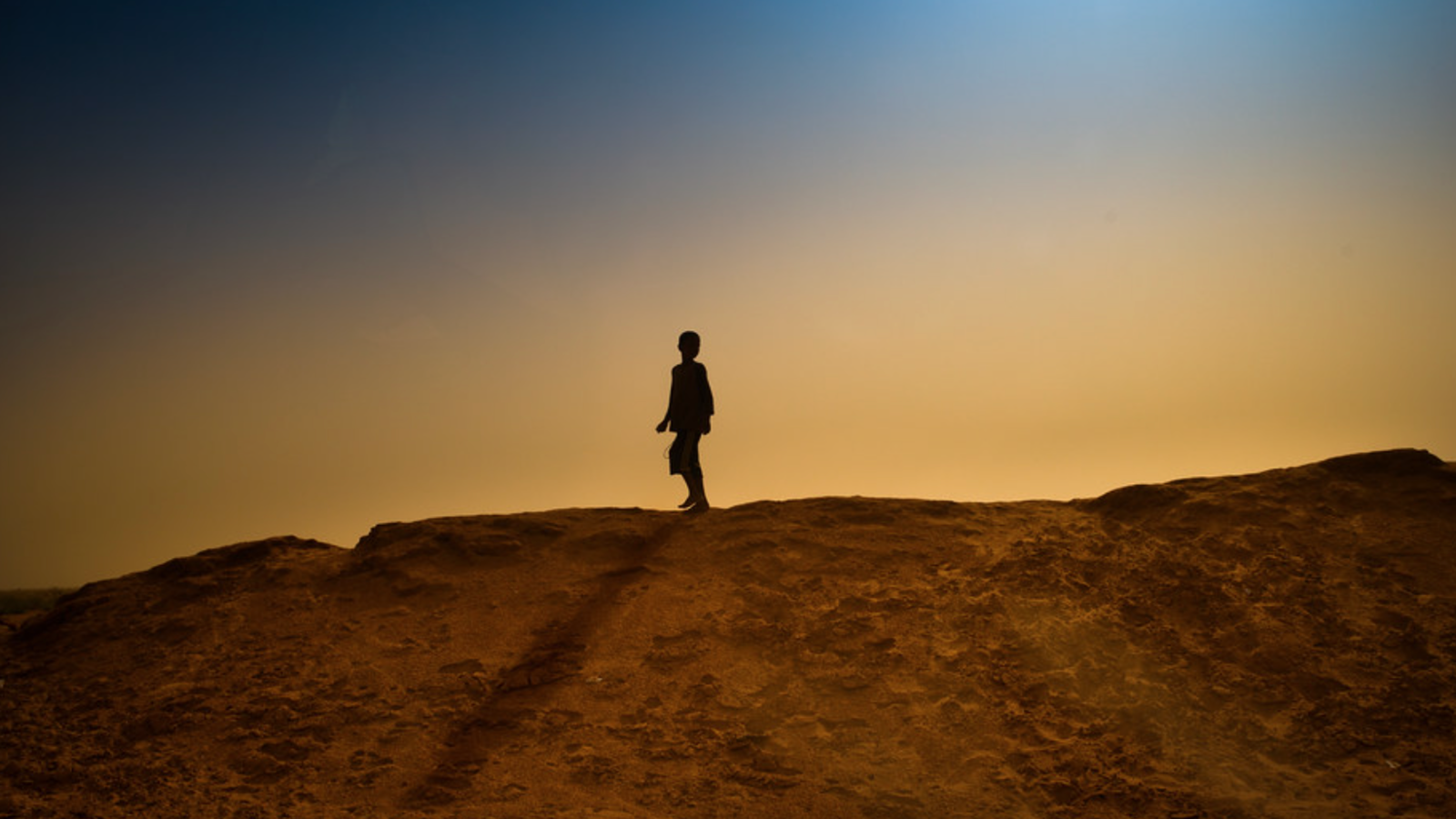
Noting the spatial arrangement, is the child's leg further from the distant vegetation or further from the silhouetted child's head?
the distant vegetation

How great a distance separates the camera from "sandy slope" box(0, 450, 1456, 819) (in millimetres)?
5957

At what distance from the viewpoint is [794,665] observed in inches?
288

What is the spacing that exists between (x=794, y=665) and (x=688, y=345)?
4.01 meters

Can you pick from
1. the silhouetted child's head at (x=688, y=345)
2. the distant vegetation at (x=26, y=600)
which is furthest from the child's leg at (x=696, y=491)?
the distant vegetation at (x=26, y=600)

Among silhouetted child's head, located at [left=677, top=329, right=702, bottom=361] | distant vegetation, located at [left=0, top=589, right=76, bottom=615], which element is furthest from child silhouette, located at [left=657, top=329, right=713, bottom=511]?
distant vegetation, located at [left=0, top=589, right=76, bottom=615]

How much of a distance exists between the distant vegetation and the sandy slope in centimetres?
332

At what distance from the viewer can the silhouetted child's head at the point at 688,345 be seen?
33.3ft

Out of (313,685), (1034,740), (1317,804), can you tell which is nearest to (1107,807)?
(1034,740)

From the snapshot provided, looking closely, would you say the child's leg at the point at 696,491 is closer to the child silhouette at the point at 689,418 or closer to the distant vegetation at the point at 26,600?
the child silhouette at the point at 689,418

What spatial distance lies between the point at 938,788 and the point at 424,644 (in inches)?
167

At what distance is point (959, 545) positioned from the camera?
890cm

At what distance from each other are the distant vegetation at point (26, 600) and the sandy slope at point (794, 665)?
10.9 feet

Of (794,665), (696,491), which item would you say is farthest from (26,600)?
(794,665)

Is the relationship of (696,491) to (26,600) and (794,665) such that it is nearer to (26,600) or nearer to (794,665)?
(794,665)
